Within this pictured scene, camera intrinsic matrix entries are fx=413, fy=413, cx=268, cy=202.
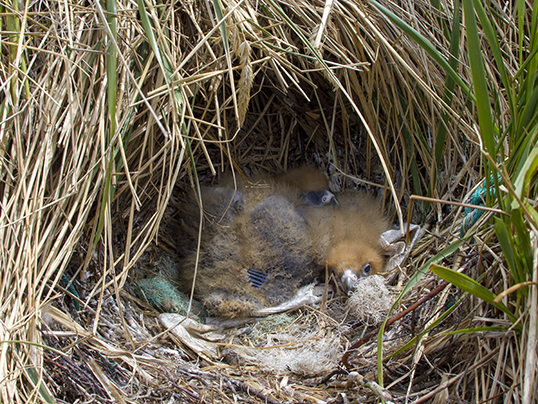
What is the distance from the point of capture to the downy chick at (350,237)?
7.58 ft

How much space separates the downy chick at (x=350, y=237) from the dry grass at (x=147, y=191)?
235 millimetres

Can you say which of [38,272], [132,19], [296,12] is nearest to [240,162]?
[296,12]

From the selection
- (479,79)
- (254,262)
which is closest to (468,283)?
(479,79)

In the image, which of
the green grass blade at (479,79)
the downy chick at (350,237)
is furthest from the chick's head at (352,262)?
the green grass blade at (479,79)

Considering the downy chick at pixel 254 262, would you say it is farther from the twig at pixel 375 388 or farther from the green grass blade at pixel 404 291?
the green grass blade at pixel 404 291

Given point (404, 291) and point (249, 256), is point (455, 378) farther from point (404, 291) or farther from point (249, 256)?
point (249, 256)

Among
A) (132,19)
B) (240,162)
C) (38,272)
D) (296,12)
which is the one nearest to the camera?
(38,272)

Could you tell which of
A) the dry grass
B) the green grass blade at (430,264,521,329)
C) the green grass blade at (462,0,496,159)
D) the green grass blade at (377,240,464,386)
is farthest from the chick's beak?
the green grass blade at (462,0,496,159)

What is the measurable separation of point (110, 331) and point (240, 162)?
4.55 feet

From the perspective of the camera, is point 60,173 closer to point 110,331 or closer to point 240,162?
point 110,331

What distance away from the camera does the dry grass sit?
51.5 inches

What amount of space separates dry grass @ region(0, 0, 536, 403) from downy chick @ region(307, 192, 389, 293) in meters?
0.24

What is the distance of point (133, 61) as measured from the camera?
170 centimetres

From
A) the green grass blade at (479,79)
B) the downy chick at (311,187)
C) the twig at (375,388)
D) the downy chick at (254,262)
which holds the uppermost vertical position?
the green grass blade at (479,79)
